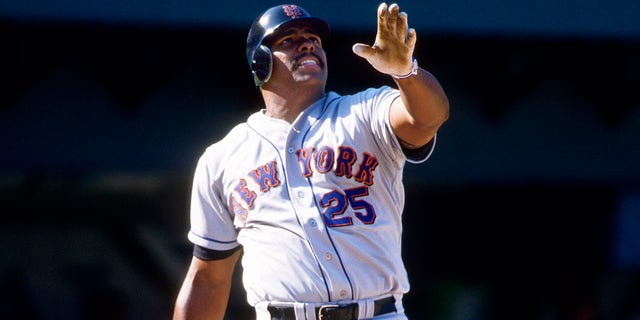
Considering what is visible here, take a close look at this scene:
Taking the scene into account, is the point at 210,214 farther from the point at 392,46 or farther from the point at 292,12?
the point at 392,46

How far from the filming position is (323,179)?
143 inches

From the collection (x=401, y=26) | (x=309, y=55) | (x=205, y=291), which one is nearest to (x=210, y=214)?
(x=205, y=291)

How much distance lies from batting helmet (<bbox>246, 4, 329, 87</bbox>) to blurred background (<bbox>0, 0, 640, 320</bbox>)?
3.37m

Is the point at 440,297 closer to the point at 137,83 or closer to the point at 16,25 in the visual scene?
the point at 137,83

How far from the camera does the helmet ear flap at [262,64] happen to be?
3.97m

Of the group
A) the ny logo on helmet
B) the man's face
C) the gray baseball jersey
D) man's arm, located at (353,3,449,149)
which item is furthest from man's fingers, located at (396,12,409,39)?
the ny logo on helmet

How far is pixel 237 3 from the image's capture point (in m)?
7.42

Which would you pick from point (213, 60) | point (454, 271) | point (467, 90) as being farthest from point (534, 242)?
point (213, 60)

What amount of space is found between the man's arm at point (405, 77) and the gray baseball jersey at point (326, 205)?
0.14 metres

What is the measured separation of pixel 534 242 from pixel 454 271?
2.50 feet

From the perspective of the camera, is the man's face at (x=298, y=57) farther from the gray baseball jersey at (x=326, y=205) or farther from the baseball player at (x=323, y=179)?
the gray baseball jersey at (x=326, y=205)

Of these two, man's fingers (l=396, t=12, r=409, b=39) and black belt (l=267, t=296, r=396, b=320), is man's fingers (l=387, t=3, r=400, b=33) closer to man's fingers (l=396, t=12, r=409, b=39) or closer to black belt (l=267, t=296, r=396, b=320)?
man's fingers (l=396, t=12, r=409, b=39)

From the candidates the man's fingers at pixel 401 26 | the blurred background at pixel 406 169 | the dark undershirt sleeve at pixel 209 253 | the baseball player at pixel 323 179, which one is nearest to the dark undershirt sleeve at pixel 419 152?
the baseball player at pixel 323 179

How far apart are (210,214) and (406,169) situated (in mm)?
4413
